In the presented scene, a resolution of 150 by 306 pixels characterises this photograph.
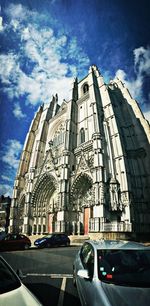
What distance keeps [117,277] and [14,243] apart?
12649 millimetres

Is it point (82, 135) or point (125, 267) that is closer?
point (125, 267)

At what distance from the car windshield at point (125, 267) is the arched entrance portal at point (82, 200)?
16688mm

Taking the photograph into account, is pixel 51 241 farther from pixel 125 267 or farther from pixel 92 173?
pixel 125 267

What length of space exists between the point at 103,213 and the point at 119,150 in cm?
737

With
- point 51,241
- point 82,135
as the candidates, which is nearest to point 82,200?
point 51,241

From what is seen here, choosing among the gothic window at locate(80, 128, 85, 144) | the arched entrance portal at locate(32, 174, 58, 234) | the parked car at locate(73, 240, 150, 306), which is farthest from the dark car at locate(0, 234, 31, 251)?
the gothic window at locate(80, 128, 85, 144)

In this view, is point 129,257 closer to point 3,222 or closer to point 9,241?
point 9,241

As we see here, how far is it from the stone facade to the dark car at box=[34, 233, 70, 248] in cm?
301

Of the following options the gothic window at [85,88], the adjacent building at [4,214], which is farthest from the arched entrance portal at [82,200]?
the adjacent building at [4,214]

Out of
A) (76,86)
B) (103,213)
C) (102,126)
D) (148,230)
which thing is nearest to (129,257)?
(103,213)

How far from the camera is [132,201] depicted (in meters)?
17.9

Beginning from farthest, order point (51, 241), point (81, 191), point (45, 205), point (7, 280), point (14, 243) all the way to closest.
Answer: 1. point (45, 205)
2. point (81, 191)
3. point (51, 241)
4. point (14, 243)
5. point (7, 280)

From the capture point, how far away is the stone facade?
57.8 feet

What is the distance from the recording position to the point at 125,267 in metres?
2.89
